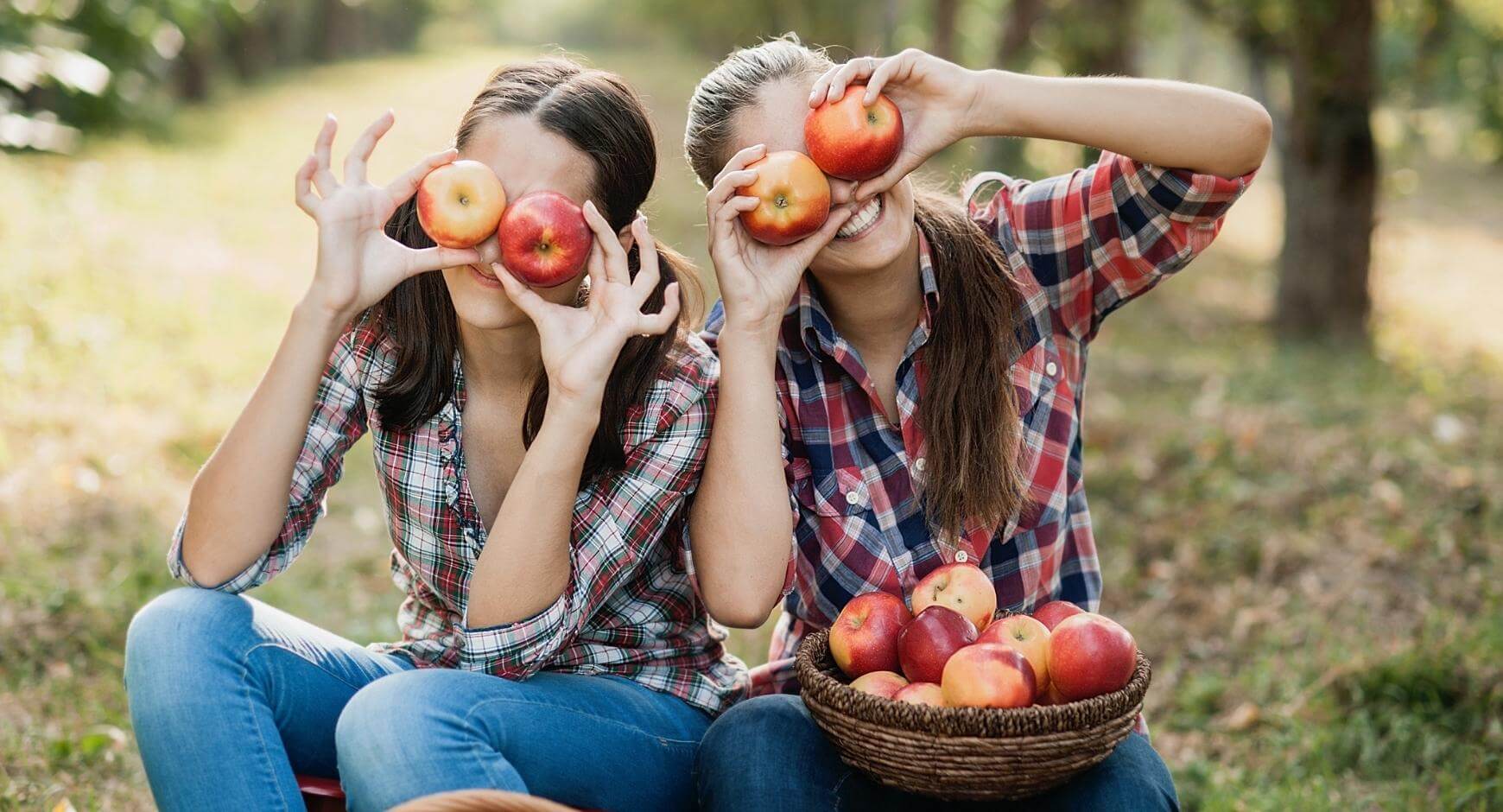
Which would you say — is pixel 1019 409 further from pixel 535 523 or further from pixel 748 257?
pixel 535 523

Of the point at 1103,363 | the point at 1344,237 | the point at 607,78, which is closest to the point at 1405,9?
the point at 1344,237

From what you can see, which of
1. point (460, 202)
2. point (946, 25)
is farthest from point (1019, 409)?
point (946, 25)

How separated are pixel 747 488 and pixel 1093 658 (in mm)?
677

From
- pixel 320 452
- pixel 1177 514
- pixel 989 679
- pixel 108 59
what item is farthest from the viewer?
pixel 108 59

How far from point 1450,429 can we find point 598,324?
4819 mm

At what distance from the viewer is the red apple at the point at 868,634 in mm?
2184

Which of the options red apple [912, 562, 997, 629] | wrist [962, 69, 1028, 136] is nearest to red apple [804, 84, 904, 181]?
wrist [962, 69, 1028, 136]

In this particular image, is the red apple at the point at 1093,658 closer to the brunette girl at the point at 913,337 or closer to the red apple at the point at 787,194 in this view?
the brunette girl at the point at 913,337

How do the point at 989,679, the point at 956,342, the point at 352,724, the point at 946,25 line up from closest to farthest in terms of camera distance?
the point at 989,679
the point at 352,724
the point at 956,342
the point at 946,25

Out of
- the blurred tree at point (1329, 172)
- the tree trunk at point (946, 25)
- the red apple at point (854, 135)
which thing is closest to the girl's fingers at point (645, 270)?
the red apple at point (854, 135)

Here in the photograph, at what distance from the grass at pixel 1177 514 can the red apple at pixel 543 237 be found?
2.52ft

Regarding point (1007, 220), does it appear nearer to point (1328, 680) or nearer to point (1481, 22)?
point (1328, 680)

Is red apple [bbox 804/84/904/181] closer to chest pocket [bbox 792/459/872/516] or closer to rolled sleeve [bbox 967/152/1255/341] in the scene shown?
rolled sleeve [bbox 967/152/1255/341]

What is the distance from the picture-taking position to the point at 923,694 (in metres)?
2.04
